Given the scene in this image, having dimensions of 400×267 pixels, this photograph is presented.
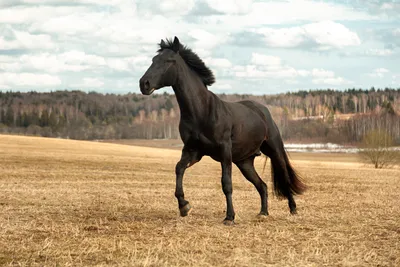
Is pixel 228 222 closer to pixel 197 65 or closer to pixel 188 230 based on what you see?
pixel 188 230

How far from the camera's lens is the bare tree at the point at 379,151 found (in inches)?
2065

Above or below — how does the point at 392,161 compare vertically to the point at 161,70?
below

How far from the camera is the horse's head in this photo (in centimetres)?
1022

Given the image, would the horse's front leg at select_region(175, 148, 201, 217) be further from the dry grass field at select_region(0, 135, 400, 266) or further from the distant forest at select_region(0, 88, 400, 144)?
the distant forest at select_region(0, 88, 400, 144)

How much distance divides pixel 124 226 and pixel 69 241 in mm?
1621

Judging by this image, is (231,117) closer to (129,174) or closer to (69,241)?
(69,241)

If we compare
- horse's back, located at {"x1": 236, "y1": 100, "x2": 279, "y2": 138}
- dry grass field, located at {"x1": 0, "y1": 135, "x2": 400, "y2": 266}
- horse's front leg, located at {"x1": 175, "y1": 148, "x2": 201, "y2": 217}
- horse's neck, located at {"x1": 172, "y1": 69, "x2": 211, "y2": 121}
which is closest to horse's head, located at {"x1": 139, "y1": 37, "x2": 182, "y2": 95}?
horse's neck, located at {"x1": 172, "y1": 69, "x2": 211, "y2": 121}

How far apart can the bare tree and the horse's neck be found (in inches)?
1736

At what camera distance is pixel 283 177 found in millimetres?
12852

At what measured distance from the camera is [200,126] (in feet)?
35.2

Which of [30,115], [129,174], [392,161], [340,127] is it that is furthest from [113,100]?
[129,174]

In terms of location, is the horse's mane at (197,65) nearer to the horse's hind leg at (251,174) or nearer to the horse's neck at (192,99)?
the horse's neck at (192,99)

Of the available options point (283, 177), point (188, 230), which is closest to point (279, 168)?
point (283, 177)

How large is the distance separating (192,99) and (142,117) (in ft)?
532
